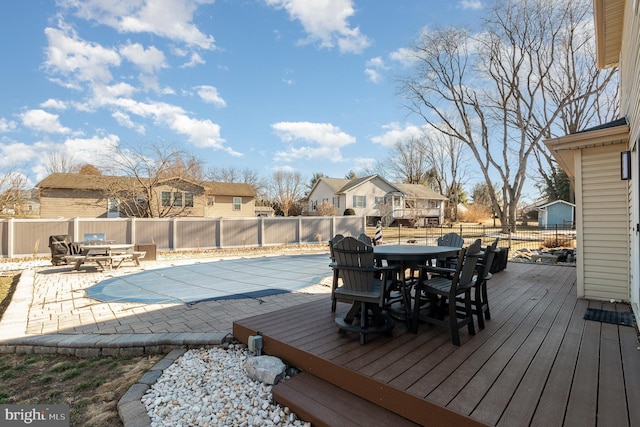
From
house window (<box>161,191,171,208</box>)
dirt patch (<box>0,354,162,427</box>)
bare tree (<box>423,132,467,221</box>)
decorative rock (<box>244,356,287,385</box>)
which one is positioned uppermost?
→ bare tree (<box>423,132,467,221</box>)

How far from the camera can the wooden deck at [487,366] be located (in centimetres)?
167

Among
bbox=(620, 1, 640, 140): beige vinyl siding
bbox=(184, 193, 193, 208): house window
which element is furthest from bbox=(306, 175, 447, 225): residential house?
bbox=(620, 1, 640, 140): beige vinyl siding

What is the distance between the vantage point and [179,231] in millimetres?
12836

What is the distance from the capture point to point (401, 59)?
1955cm

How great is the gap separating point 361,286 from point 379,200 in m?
27.2

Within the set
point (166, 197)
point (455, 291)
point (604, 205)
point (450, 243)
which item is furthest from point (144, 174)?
point (604, 205)

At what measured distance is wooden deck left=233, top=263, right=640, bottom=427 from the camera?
1.67 meters

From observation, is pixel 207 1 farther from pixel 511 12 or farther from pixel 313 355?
pixel 511 12

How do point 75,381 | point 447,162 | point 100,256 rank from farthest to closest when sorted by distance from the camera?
1. point 447,162
2. point 100,256
3. point 75,381

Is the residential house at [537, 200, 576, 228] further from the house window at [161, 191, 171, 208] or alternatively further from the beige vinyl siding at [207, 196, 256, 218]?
the house window at [161, 191, 171, 208]

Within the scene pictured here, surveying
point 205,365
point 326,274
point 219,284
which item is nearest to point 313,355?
point 205,365

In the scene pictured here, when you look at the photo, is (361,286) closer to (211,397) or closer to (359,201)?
(211,397)

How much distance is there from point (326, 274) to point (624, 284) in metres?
5.22

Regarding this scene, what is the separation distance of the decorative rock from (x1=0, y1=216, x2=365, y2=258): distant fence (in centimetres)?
1141
